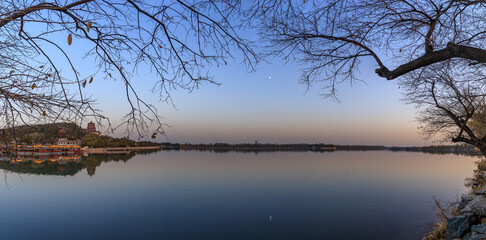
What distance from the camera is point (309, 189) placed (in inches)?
1134

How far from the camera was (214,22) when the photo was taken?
113 inches

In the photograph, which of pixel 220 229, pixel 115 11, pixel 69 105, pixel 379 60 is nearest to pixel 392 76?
pixel 379 60

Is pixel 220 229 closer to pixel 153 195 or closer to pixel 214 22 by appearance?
pixel 153 195

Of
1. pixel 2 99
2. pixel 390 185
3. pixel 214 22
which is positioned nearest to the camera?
pixel 214 22

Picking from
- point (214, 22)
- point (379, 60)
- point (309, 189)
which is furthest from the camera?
point (309, 189)

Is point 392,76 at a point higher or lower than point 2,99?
higher

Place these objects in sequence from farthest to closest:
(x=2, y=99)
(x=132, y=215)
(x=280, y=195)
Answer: (x=280, y=195) → (x=132, y=215) → (x=2, y=99)

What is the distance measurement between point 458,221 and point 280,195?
18.0 meters

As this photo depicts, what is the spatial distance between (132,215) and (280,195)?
13.1 metres

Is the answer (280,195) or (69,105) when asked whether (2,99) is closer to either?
(69,105)

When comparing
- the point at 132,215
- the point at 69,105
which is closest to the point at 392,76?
the point at 69,105

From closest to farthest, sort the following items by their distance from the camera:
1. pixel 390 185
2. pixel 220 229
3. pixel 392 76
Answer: pixel 392 76 → pixel 220 229 → pixel 390 185

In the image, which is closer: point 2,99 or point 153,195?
point 2,99

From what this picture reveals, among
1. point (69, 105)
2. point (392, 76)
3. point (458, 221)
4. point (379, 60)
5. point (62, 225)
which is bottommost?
point (62, 225)
